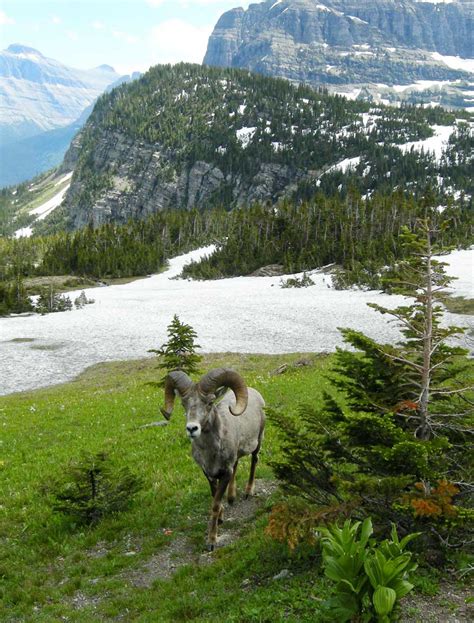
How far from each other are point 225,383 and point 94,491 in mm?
5210

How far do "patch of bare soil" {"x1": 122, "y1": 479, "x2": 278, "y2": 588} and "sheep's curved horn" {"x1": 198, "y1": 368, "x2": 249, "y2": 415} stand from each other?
9.64ft

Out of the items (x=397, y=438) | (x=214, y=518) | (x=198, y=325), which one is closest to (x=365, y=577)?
(x=397, y=438)

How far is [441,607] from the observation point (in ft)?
20.9

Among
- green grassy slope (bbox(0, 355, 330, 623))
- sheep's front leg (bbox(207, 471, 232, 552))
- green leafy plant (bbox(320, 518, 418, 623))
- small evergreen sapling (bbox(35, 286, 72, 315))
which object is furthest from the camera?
small evergreen sapling (bbox(35, 286, 72, 315))

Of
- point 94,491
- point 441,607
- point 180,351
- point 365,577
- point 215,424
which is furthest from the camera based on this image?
point 180,351

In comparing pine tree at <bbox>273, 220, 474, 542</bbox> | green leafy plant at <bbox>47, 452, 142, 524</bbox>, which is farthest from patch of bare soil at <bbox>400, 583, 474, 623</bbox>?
green leafy plant at <bbox>47, 452, 142, 524</bbox>

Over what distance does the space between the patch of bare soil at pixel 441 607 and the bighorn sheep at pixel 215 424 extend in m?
4.33

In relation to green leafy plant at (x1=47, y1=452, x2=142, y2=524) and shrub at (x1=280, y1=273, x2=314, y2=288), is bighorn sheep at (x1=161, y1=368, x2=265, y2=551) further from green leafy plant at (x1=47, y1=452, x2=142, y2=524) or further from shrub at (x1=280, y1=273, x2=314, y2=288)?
shrub at (x1=280, y1=273, x2=314, y2=288)

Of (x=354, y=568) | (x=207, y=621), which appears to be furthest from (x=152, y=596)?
(x=354, y=568)

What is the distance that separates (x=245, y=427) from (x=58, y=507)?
5201 mm

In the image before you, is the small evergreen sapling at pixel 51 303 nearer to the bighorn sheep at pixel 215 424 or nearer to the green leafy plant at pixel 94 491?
the green leafy plant at pixel 94 491

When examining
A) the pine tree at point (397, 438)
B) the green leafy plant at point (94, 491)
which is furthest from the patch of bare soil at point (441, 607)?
the green leafy plant at point (94, 491)

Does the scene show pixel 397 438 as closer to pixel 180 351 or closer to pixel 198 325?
pixel 180 351

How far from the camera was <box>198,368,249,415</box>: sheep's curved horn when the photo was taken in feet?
31.1
